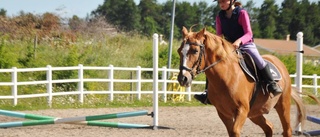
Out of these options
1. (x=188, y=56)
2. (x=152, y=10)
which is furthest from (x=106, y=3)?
(x=188, y=56)

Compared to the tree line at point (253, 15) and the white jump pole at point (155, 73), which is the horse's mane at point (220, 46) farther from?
the tree line at point (253, 15)

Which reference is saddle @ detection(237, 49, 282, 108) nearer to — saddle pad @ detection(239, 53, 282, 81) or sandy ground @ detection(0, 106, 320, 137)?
saddle pad @ detection(239, 53, 282, 81)

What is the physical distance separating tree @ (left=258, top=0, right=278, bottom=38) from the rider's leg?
63975 mm

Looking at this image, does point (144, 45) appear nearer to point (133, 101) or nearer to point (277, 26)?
point (133, 101)

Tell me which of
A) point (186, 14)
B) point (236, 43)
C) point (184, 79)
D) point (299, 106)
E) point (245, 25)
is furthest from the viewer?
point (186, 14)

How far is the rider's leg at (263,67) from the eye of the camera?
25.8 ft

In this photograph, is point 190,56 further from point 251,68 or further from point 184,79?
point 251,68

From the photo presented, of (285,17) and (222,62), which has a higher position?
(285,17)

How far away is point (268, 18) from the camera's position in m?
71.6

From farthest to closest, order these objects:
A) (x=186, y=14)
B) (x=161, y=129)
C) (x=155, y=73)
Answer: (x=186, y=14), (x=161, y=129), (x=155, y=73)

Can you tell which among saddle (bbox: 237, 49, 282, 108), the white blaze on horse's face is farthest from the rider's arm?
the white blaze on horse's face

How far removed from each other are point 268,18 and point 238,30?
6507cm

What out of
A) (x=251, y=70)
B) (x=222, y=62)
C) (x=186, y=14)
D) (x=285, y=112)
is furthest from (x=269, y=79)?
(x=186, y=14)

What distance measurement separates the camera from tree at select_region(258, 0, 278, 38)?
71.4 meters
